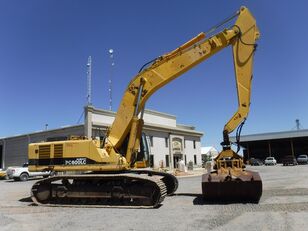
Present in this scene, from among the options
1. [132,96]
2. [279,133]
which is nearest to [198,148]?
[279,133]

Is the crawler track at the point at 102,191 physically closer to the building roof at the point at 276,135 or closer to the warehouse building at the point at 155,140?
the warehouse building at the point at 155,140

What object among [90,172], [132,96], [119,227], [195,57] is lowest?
[119,227]

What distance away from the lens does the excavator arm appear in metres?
14.9

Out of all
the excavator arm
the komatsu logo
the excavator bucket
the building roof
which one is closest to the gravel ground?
the excavator bucket

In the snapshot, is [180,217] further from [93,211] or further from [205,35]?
[205,35]

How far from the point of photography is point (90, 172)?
49.5 feet

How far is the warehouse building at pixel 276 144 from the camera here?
74.1 m

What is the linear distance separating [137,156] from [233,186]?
13.6 ft

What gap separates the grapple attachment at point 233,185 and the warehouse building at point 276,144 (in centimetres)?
6293

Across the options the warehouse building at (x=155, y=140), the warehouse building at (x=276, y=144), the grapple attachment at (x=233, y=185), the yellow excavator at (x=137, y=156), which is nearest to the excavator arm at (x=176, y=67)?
the yellow excavator at (x=137, y=156)

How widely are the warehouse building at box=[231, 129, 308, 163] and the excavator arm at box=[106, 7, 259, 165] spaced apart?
204 ft

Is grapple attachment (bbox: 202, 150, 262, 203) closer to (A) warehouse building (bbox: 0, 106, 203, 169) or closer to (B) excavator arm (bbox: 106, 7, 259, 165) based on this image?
(B) excavator arm (bbox: 106, 7, 259, 165)

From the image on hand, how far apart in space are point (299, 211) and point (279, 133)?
67.4 m

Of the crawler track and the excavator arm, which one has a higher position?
the excavator arm
